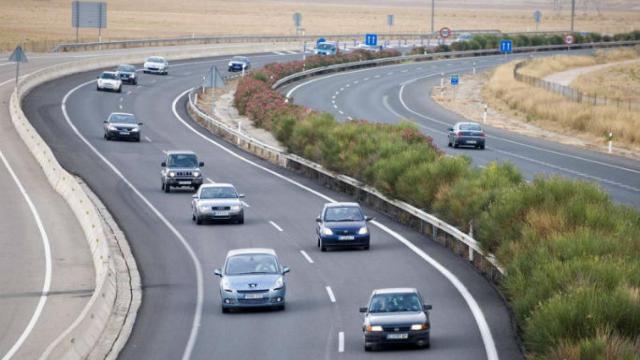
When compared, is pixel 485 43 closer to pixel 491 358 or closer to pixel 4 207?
pixel 4 207

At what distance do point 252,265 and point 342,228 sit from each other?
7.66 m

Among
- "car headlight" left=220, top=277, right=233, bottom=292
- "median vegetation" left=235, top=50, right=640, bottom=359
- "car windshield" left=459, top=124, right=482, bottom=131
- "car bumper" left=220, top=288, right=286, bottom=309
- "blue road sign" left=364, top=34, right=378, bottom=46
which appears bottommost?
"car bumper" left=220, top=288, right=286, bottom=309

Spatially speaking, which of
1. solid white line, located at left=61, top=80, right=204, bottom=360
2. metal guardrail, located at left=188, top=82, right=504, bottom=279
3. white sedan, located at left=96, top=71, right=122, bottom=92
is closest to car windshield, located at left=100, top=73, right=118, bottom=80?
white sedan, located at left=96, top=71, right=122, bottom=92

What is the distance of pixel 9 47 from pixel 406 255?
96.9 metres

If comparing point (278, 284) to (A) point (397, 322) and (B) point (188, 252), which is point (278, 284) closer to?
(A) point (397, 322)

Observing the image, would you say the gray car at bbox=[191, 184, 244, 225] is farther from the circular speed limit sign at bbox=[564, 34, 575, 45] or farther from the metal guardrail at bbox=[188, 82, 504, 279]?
the circular speed limit sign at bbox=[564, 34, 575, 45]

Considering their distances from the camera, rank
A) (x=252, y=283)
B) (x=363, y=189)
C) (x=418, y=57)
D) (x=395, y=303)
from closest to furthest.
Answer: (x=395, y=303), (x=252, y=283), (x=363, y=189), (x=418, y=57)

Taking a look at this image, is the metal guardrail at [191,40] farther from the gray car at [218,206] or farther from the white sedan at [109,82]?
the gray car at [218,206]

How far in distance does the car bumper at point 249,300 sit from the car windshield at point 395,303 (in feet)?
13.9

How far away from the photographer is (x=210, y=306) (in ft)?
98.4

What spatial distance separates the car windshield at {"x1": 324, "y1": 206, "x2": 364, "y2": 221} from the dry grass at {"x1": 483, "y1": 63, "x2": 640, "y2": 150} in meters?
34.2

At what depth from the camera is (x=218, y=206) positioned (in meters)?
42.0

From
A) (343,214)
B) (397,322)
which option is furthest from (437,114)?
(397,322)

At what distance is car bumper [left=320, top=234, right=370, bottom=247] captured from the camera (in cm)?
3681
